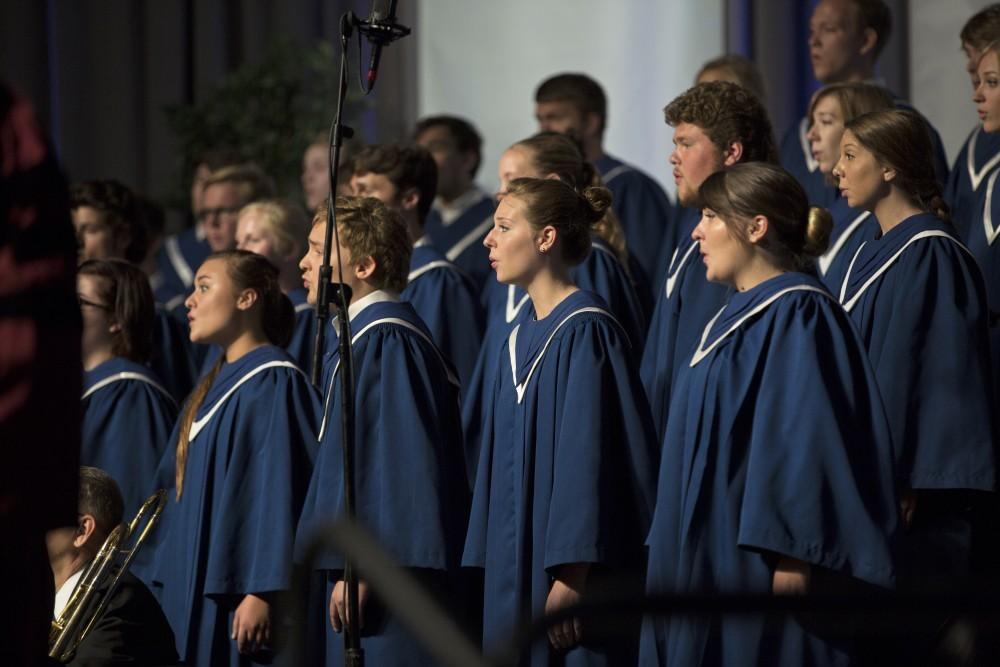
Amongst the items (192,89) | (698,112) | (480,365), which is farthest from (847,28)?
(192,89)

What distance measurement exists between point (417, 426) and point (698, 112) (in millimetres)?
1237

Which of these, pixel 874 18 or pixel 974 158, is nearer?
pixel 974 158

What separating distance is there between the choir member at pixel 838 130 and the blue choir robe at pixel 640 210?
3.94ft

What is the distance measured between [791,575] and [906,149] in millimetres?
1273

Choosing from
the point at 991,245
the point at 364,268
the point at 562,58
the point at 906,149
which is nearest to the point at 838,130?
the point at 991,245

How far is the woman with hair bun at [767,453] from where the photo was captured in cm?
336

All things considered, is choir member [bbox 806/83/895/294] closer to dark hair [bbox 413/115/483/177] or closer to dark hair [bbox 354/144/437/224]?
dark hair [bbox 354/144/437/224]

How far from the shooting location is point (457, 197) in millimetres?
6793

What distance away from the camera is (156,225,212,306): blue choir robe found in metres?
7.15

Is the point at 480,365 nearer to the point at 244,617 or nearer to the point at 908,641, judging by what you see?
the point at 244,617

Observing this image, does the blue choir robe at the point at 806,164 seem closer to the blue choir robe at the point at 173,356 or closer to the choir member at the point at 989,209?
the choir member at the point at 989,209

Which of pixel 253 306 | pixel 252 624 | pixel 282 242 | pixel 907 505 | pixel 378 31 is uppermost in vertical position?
pixel 378 31

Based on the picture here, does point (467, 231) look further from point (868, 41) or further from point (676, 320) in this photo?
point (676, 320)

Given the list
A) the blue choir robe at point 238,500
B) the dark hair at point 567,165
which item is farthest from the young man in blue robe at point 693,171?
the blue choir robe at point 238,500
